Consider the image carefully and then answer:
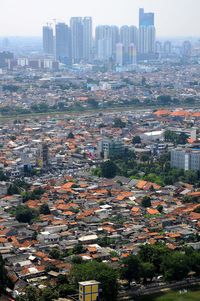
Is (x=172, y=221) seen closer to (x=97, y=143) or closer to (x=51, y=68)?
(x=97, y=143)

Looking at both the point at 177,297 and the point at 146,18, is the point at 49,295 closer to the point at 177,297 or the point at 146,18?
the point at 177,297

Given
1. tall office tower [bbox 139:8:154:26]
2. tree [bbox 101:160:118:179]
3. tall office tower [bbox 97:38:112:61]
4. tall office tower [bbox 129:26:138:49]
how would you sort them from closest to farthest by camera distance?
tree [bbox 101:160:118:179], tall office tower [bbox 97:38:112:61], tall office tower [bbox 129:26:138:49], tall office tower [bbox 139:8:154:26]

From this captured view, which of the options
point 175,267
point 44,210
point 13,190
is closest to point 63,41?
point 13,190

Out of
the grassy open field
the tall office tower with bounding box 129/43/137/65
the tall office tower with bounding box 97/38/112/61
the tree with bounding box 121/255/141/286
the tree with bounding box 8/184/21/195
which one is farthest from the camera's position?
the tall office tower with bounding box 97/38/112/61

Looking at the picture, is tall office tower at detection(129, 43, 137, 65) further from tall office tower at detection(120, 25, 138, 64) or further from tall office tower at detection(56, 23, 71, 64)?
Answer: tall office tower at detection(56, 23, 71, 64)

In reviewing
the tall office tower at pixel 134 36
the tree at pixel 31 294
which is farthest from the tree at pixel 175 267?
the tall office tower at pixel 134 36

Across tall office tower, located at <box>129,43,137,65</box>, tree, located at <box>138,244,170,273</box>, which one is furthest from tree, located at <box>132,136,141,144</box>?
tall office tower, located at <box>129,43,137,65</box>
